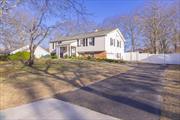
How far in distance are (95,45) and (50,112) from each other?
29625 mm

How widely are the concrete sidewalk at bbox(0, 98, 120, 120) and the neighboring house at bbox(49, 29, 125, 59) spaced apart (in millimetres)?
27631

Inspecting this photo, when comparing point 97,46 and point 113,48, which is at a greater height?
point 97,46

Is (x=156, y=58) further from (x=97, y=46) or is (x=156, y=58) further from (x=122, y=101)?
(x=122, y=101)

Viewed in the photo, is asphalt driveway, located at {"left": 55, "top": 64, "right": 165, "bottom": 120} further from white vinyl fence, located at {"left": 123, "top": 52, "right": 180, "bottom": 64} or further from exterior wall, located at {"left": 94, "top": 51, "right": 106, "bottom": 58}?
exterior wall, located at {"left": 94, "top": 51, "right": 106, "bottom": 58}

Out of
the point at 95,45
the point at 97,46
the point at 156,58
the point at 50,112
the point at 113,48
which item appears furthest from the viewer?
the point at 113,48

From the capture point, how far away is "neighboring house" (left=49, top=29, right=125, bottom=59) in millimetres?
33906

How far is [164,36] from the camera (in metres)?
43.4

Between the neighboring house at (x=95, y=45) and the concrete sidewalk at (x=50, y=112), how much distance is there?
27631mm

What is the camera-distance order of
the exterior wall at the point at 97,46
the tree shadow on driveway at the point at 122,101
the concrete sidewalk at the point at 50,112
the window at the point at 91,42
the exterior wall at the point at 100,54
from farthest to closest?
the window at the point at 91,42, the exterior wall at the point at 100,54, the exterior wall at the point at 97,46, the tree shadow on driveway at the point at 122,101, the concrete sidewalk at the point at 50,112

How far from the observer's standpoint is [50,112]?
216 inches

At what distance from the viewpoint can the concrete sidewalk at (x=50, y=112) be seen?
5066 mm

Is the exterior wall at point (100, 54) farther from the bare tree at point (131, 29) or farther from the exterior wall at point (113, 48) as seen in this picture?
the bare tree at point (131, 29)

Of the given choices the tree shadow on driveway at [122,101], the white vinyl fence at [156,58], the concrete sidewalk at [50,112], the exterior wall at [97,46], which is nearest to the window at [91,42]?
the exterior wall at [97,46]

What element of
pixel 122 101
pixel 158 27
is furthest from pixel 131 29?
pixel 122 101
